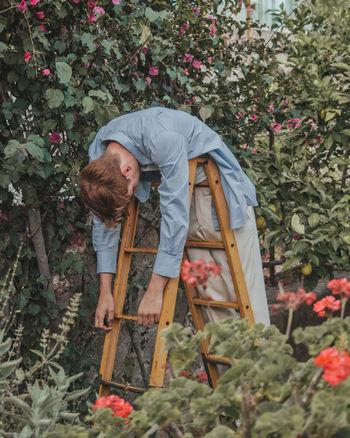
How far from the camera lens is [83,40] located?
2314 mm

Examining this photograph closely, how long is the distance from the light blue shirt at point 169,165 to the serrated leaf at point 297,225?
0.61 metres

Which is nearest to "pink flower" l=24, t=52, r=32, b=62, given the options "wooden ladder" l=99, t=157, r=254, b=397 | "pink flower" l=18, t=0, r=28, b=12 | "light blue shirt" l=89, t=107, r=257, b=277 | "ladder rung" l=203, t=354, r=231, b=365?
"pink flower" l=18, t=0, r=28, b=12

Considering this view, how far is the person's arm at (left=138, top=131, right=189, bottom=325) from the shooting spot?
2.08 m

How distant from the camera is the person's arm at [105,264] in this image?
237 cm

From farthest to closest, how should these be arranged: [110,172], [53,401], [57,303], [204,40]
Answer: [204,40] < [57,303] < [110,172] < [53,401]

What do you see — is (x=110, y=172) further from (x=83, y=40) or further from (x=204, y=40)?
(x=204, y=40)

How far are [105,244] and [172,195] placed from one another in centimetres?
50

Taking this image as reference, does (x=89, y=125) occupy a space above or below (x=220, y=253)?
above

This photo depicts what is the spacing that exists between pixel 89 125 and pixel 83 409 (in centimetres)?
137

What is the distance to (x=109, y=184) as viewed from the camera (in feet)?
6.70

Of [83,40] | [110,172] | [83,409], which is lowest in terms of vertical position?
[83,409]

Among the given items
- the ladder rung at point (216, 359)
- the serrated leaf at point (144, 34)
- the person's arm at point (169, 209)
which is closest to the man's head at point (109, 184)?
the person's arm at point (169, 209)

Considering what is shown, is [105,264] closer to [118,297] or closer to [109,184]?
[118,297]

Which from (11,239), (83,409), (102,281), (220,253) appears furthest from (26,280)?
(220,253)
